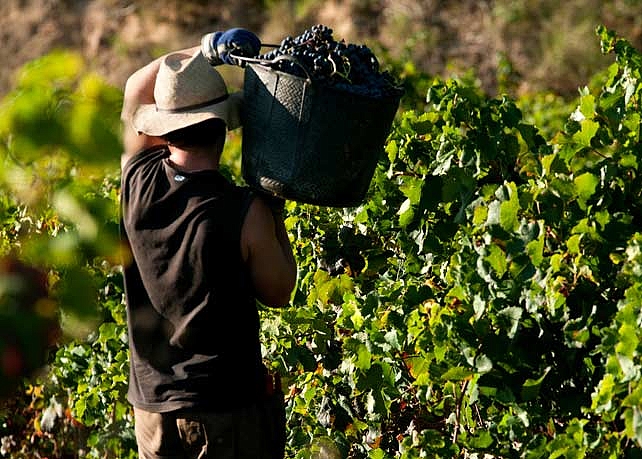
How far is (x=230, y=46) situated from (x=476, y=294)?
95cm

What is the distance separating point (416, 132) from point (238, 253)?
0.67 meters

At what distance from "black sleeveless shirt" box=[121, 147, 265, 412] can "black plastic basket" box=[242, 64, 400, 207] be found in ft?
0.49

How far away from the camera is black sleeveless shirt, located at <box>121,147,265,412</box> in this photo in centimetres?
307

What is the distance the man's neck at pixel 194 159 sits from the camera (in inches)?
125

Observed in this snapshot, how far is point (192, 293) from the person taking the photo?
10.2 feet

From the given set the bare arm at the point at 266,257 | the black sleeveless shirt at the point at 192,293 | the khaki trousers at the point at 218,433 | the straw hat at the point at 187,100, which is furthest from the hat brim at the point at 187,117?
the khaki trousers at the point at 218,433

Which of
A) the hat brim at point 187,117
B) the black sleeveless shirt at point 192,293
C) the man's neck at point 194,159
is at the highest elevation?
the hat brim at point 187,117

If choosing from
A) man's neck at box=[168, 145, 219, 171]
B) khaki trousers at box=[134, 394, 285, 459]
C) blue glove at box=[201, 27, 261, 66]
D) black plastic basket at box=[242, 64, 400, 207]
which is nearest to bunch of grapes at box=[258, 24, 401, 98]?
black plastic basket at box=[242, 64, 400, 207]

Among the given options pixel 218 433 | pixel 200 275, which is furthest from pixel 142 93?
pixel 218 433

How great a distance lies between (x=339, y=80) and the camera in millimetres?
2955

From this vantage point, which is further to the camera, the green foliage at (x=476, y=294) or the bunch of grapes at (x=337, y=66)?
the bunch of grapes at (x=337, y=66)

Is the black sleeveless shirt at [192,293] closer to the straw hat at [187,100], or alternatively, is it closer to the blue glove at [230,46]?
the straw hat at [187,100]

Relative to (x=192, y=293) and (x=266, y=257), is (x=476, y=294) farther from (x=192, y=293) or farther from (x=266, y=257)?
(x=192, y=293)

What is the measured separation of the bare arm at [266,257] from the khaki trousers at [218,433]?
0.33m
